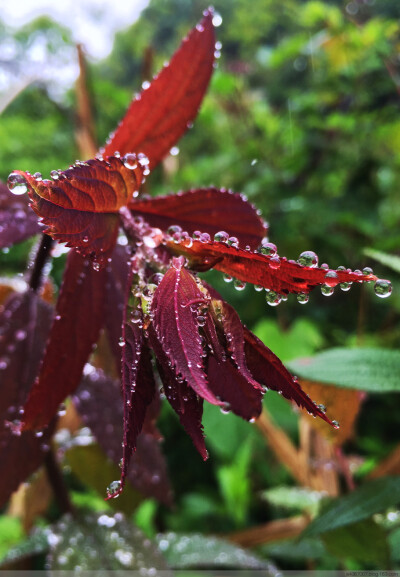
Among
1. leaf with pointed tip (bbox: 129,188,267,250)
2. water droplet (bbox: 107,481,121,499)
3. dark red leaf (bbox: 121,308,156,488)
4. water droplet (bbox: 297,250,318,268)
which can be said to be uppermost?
leaf with pointed tip (bbox: 129,188,267,250)

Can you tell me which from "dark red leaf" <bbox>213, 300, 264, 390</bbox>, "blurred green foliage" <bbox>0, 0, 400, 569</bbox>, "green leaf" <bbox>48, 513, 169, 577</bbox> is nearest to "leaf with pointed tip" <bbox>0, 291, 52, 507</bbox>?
"green leaf" <bbox>48, 513, 169, 577</bbox>

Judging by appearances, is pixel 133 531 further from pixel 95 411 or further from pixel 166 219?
pixel 166 219

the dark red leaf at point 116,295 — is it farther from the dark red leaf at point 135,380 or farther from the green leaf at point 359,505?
the green leaf at point 359,505

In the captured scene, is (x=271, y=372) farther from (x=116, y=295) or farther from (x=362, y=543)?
(x=362, y=543)

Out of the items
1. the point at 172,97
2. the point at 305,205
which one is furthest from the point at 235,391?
the point at 305,205

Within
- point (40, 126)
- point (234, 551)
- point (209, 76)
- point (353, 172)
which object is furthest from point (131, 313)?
point (40, 126)

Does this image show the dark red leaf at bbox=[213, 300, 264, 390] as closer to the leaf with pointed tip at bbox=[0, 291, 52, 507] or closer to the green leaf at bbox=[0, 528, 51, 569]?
the leaf with pointed tip at bbox=[0, 291, 52, 507]

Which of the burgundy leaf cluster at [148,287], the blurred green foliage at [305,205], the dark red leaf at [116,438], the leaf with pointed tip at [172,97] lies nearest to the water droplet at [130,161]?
the burgundy leaf cluster at [148,287]
